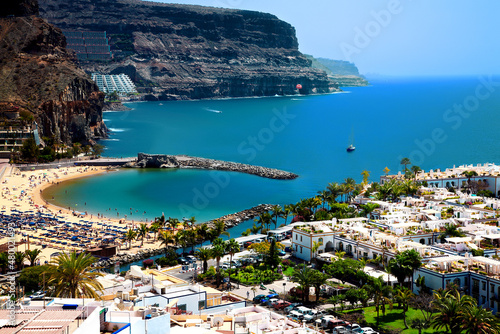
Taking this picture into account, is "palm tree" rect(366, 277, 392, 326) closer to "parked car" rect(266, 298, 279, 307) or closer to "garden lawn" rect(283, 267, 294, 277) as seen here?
"parked car" rect(266, 298, 279, 307)

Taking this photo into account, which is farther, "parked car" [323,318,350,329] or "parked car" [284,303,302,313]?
"parked car" [284,303,302,313]

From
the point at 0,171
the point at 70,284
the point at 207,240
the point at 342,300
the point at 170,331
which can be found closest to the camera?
the point at 170,331

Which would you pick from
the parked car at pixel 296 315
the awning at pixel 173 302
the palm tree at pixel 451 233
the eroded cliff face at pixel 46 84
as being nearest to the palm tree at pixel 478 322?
the parked car at pixel 296 315

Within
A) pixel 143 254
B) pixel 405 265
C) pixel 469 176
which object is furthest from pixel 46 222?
pixel 469 176

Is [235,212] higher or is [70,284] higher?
[70,284]

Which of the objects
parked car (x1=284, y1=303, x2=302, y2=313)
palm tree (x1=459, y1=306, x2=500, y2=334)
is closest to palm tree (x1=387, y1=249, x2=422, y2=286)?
parked car (x1=284, y1=303, x2=302, y2=313)

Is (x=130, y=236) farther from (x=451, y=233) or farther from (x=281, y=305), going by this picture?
(x=451, y=233)

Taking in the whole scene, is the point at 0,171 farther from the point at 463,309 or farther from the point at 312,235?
the point at 463,309

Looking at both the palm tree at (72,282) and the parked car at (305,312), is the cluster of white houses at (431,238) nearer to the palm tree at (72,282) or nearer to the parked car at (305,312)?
the parked car at (305,312)

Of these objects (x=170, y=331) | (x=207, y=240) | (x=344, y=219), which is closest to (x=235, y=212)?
(x=207, y=240)
